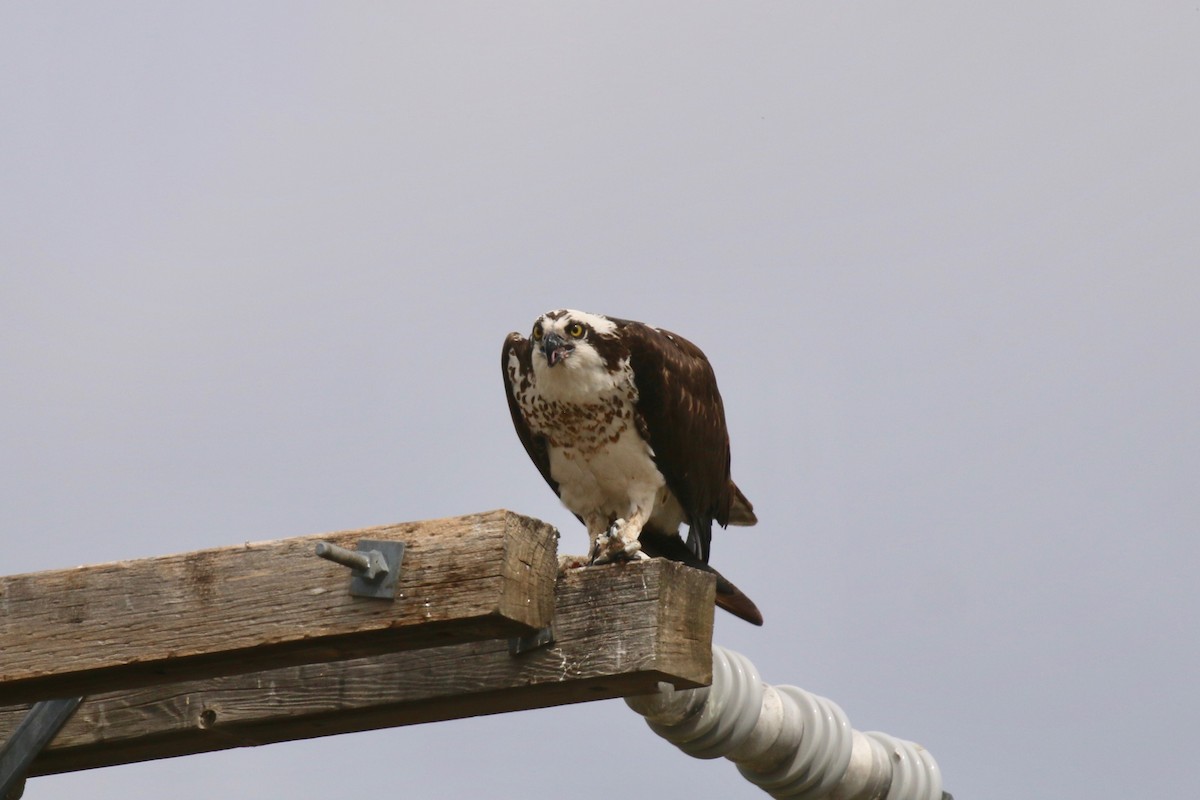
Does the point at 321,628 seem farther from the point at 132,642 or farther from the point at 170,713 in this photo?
the point at 170,713

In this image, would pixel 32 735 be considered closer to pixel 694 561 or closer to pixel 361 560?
pixel 361 560

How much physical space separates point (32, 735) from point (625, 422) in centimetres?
205

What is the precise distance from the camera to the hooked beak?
16.7ft

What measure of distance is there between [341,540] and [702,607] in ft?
2.50

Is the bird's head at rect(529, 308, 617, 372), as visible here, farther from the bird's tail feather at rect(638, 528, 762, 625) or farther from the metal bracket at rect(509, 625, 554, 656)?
the metal bracket at rect(509, 625, 554, 656)

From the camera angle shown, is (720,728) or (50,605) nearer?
(50,605)

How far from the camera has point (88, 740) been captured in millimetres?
3814

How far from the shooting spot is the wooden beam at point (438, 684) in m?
3.25

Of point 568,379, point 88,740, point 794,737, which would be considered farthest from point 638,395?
point 88,740

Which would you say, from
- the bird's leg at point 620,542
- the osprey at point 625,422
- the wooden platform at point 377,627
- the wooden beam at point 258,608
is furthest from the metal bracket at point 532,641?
the osprey at point 625,422

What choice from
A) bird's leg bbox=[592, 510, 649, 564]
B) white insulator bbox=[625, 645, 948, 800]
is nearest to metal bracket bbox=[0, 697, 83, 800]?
white insulator bbox=[625, 645, 948, 800]

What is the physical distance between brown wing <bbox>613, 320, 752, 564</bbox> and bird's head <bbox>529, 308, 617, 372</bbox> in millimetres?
77

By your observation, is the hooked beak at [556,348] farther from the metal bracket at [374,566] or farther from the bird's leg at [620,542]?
the metal bracket at [374,566]

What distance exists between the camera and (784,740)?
3.81 m
